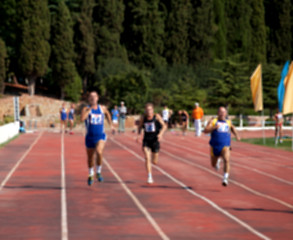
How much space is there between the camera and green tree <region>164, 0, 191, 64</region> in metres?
68.6

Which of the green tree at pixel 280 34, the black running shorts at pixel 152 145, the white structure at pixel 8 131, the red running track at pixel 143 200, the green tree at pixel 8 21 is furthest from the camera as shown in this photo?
the green tree at pixel 280 34

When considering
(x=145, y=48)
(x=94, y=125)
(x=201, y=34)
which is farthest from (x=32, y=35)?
(x=94, y=125)

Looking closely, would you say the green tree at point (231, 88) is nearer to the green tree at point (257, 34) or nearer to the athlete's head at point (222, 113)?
the green tree at point (257, 34)

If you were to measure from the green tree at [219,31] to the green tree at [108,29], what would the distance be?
1413cm

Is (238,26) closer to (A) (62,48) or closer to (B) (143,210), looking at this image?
(A) (62,48)

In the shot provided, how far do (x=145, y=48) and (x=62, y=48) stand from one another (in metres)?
11.9

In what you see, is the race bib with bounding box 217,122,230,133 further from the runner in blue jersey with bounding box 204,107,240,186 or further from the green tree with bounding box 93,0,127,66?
the green tree with bounding box 93,0,127,66

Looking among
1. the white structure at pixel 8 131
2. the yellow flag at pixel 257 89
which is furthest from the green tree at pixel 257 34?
the yellow flag at pixel 257 89

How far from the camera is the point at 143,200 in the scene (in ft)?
36.4

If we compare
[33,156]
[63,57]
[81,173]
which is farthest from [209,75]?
[81,173]

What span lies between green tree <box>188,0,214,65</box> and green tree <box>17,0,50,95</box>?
2075 centimetres

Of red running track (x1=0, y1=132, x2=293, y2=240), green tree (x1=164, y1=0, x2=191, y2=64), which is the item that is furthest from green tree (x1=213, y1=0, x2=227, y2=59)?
red running track (x1=0, y1=132, x2=293, y2=240)

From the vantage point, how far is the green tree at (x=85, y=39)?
200 ft

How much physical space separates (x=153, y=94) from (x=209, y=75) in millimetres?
9280
